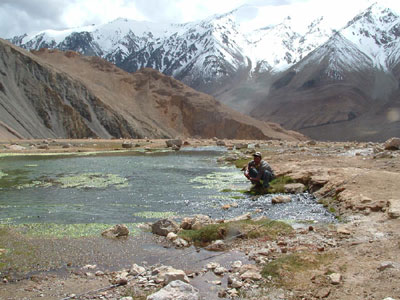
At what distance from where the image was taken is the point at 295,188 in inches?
814

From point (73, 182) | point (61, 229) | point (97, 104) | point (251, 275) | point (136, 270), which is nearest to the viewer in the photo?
point (251, 275)

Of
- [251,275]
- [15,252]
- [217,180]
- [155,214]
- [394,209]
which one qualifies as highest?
[394,209]

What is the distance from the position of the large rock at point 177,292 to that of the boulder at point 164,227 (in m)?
4.63

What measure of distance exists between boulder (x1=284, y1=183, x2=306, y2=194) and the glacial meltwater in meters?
0.71

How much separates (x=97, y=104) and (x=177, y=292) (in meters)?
96.4

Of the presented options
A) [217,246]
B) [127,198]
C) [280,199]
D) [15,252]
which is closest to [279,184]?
[280,199]

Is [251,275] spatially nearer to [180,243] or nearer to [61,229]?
[180,243]

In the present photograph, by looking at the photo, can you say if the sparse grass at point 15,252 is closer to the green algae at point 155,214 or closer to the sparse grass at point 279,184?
the green algae at point 155,214

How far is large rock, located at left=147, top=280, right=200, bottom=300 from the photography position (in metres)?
7.79

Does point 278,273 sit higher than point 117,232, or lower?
lower

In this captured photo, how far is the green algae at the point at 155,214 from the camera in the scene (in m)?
15.9

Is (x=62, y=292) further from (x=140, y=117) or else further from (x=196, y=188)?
(x=140, y=117)

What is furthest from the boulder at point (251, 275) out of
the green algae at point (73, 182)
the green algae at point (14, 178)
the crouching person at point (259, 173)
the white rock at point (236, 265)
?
the green algae at point (14, 178)

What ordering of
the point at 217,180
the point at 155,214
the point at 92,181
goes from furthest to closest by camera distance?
1. the point at 217,180
2. the point at 92,181
3. the point at 155,214
